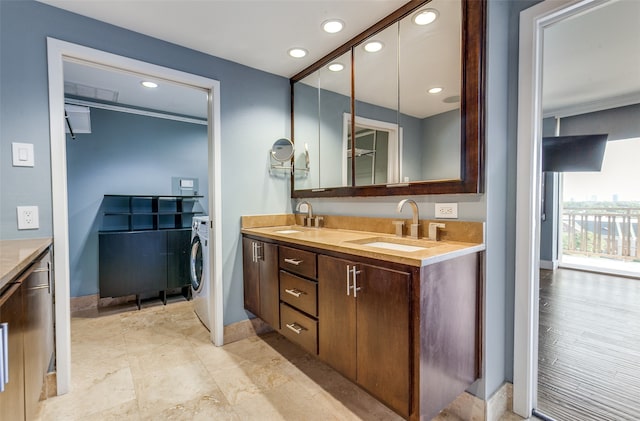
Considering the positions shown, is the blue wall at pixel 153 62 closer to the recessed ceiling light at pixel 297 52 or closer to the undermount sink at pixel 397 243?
the recessed ceiling light at pixel 297 52

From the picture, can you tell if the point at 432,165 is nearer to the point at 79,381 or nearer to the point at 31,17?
the point at 31,17

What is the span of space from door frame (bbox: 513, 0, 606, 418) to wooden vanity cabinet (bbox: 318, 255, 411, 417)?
2.56 ft

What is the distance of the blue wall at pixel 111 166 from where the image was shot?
10.7ft

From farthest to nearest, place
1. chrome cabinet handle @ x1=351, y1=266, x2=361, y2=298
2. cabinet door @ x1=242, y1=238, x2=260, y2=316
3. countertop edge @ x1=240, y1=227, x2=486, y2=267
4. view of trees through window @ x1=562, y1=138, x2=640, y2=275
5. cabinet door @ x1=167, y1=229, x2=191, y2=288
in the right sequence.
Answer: view of trees through window @ x1=562, y1=138, x2=640, y2=275 → cabinet door @ x1=167, y1=229, x2=191, y2=288 → cabinet door @ x1=242, y1=238, x2=260, y2=316 → chrome cabinet handle @ x1=351, y1=266, x2=361, y2=298 → countertop edge @ x1=240, y1=227, x2=486, y2=267

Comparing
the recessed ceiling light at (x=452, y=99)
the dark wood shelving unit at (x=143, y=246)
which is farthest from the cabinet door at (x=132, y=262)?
the recessed ceiling light at (x=452, y=99)

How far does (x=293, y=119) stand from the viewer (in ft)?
9.40

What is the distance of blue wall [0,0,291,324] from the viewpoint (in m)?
1.69

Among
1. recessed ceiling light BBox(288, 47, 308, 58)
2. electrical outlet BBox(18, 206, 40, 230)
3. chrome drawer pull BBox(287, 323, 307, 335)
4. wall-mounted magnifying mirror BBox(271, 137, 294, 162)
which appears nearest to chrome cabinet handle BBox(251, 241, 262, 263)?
chrome drawer pull BBox(287, 323, 307, 335)

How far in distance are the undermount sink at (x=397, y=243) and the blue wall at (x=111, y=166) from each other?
284 cm

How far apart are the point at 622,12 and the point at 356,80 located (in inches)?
78.1

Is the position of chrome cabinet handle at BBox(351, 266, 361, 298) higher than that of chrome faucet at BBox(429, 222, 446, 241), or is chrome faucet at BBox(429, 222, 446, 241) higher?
chrome faucet at BBox(429, 222, 446, 241)

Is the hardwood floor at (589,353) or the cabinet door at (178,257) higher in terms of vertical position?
the cabinet door at (178,257)

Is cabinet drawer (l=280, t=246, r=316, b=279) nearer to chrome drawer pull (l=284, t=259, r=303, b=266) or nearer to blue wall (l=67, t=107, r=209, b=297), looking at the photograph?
chrome drawer pull (l=284, t=259, r=303, b=266)

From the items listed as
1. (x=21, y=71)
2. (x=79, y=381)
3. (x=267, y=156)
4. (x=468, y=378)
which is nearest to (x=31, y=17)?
(x=21, y=71)
